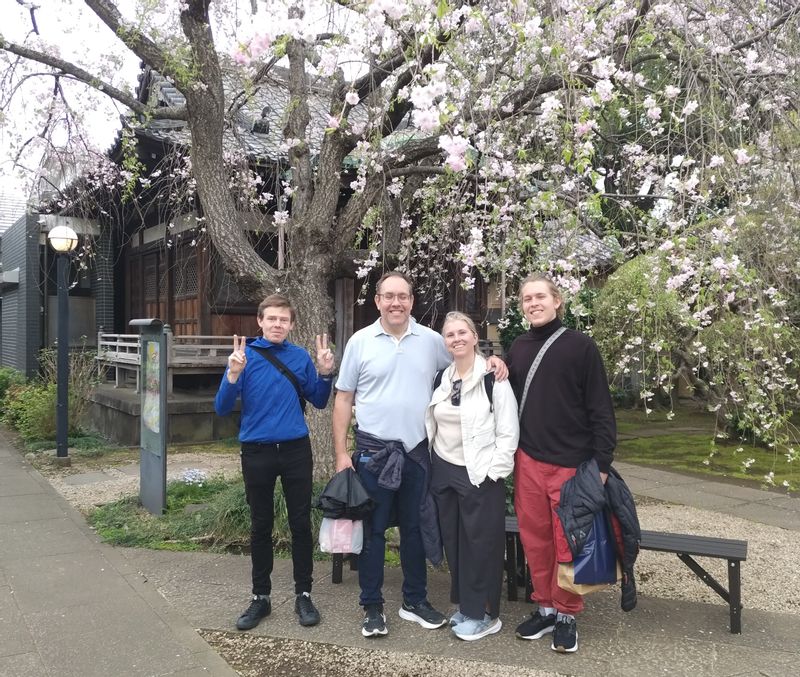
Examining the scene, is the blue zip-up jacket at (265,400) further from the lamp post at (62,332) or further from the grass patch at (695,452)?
the lamp post at (62,332)

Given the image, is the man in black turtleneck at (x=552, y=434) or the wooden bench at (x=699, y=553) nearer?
the man in black turtleneck at (x=552, y=434)

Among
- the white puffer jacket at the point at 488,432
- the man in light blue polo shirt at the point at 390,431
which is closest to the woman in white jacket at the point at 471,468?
the white puffer jacket at the point at 488,432

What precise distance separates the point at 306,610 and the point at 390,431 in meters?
1.20

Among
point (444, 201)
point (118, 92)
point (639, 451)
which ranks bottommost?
point (639, 451)

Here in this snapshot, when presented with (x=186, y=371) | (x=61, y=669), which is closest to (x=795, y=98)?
(x=61, y=669)

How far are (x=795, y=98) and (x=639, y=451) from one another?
6.24 m

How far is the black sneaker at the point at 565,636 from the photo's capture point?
355 cm

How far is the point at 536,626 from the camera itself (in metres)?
3.71

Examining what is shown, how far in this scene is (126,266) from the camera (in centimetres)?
1514

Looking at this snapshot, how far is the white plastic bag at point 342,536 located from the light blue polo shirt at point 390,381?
0.53 meters

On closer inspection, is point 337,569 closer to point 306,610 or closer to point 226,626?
point 306,610

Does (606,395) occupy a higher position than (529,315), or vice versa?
(529,315)

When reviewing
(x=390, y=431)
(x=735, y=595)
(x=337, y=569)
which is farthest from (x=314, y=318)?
(x=735, y=595)

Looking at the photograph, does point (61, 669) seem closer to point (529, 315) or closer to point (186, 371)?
point (529, 315)
